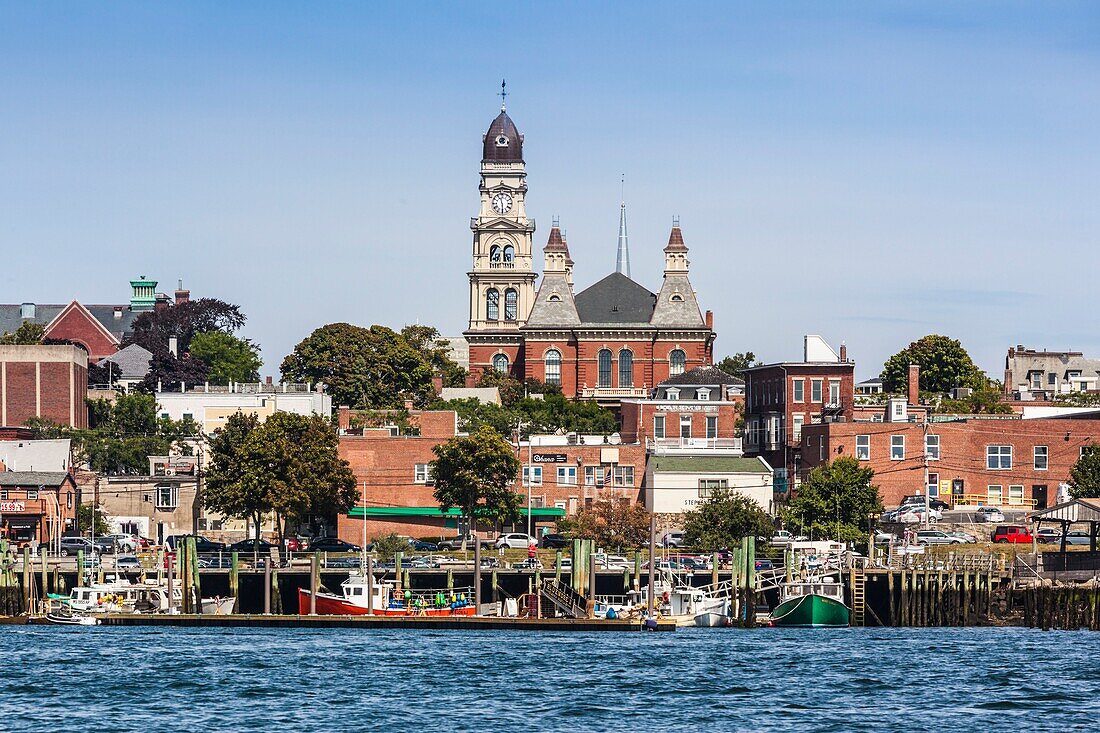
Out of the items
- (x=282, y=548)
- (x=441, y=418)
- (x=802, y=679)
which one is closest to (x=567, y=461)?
(x=441, y=418)

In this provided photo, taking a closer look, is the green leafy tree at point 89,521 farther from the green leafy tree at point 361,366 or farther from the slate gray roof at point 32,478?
the green leafy tree at point 361,366

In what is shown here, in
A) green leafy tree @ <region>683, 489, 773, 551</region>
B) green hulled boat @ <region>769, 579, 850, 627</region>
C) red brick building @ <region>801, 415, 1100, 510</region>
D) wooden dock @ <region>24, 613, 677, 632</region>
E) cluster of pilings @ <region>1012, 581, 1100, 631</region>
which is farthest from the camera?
red brick building @ <region>801, 415, 1100, 510</region>

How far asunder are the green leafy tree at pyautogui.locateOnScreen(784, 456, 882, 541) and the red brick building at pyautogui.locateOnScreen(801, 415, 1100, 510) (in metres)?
8.21

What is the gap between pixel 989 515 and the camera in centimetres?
12638

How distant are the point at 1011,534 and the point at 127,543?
46674 mm

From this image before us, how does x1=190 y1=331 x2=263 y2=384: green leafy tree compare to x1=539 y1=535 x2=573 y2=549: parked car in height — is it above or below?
above

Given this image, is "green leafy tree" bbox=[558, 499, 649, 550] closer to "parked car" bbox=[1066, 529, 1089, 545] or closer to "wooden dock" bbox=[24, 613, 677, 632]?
"parked car" bbox=[1066, 529, 1089, 545]

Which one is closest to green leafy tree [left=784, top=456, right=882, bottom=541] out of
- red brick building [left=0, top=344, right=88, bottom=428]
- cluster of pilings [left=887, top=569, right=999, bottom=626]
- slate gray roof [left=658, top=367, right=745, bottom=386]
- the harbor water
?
cluster of pilings [left=887, top=569, right=999, bottom=626]

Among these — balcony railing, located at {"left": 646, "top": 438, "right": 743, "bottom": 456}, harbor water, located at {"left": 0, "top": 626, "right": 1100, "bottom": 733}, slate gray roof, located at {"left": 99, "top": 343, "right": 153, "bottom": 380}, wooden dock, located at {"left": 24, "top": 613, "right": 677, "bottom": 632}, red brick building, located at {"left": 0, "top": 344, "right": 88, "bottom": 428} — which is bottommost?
harbor water, located at {"left": 0, "top": 626, "right": 1100, "bottom": 733}

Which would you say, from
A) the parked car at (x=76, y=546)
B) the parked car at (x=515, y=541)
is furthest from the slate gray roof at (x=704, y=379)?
the parked car at (x=76, y=546)

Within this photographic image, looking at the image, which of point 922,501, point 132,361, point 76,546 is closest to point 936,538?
point 922,501

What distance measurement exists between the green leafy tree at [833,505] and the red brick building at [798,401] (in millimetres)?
14130

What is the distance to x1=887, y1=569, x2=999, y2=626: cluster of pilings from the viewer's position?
332 ft

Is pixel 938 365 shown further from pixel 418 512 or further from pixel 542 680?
pixel 542 680
